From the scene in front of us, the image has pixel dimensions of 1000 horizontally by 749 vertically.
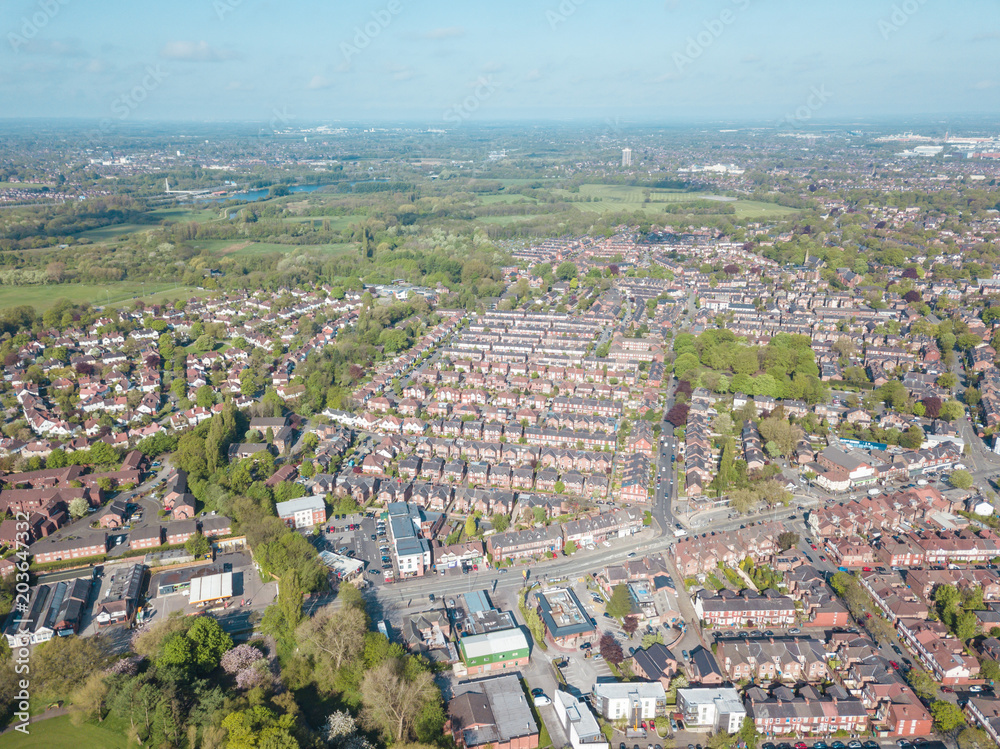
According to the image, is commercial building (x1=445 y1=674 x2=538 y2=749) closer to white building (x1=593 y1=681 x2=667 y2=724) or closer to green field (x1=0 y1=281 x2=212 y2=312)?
white building (x1=593 y1=681 x2=667 y2=724)

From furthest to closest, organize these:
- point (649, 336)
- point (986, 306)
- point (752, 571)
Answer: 1. point (986, 306)
2. point (649, 336)
3. point (752, 571)

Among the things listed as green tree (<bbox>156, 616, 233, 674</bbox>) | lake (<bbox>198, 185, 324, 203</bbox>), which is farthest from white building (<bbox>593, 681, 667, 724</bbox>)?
lake (<bbox>198, 185, 324, 203</bbox>)

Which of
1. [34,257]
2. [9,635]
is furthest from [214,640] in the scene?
[34,257]

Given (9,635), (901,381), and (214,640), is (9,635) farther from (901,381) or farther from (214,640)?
(901,381)

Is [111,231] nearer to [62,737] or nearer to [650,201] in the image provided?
[62,737]

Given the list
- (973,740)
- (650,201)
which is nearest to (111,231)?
(650,201)

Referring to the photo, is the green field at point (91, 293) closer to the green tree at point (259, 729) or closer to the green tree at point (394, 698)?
the green tree at point (259, 729)
